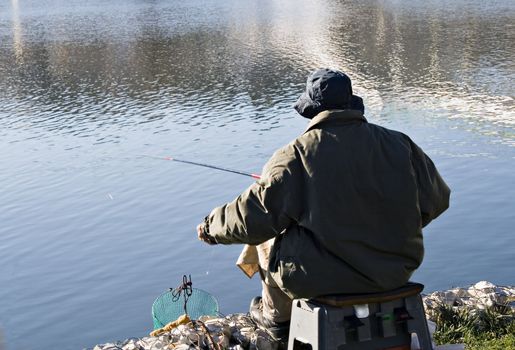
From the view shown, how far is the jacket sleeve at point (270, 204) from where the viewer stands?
3.66 m

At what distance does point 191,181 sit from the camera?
12500 millimetres

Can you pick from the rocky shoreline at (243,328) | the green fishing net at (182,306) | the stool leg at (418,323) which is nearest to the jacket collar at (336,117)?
the stool leg at (418,323)

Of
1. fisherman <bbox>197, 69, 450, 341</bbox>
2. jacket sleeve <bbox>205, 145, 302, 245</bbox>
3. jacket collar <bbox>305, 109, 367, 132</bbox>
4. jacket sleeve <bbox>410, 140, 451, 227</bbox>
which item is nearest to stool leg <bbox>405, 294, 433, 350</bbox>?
fisherman <bbox>197, 69, 450, 341</bbox>

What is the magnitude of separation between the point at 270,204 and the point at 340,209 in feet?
0.94

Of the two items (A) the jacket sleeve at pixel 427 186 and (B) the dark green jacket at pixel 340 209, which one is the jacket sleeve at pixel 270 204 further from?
(A) the jacket sleeve at pixel 427 186

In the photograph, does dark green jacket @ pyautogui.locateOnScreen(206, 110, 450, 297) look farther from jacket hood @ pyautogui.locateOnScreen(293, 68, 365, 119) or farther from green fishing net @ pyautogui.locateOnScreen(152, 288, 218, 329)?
green fishing net @ pyautogui.locateOnScreen(152, 288, 218, 329)

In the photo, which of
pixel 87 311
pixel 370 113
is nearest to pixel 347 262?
pixel 87 311

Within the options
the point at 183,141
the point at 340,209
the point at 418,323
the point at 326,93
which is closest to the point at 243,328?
the point at 418,323

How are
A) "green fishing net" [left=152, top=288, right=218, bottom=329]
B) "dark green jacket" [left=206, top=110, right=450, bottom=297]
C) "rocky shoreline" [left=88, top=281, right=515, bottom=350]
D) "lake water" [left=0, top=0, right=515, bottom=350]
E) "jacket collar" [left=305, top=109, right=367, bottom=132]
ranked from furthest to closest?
"lake water" [left=0, top=0, right=515, bottom=350], "green fishing net" [left=152, top=288, right=218, bottom=329], "rocky shoreline" [left=88, top=281, right=515, bottom=350], "jacket collar" [left=305, top=109, right=367, bottom=132], "dark green jacket" [left=206, top=110, right=450, bottom=297]

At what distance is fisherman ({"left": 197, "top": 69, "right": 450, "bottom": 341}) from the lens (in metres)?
3.63

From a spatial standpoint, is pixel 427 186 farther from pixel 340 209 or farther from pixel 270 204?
pixel 270 204

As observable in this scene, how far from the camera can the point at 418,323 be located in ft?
12.3

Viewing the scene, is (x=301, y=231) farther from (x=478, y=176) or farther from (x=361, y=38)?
(x=361, y=38)

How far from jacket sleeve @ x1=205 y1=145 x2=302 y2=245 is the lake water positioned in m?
1.28
